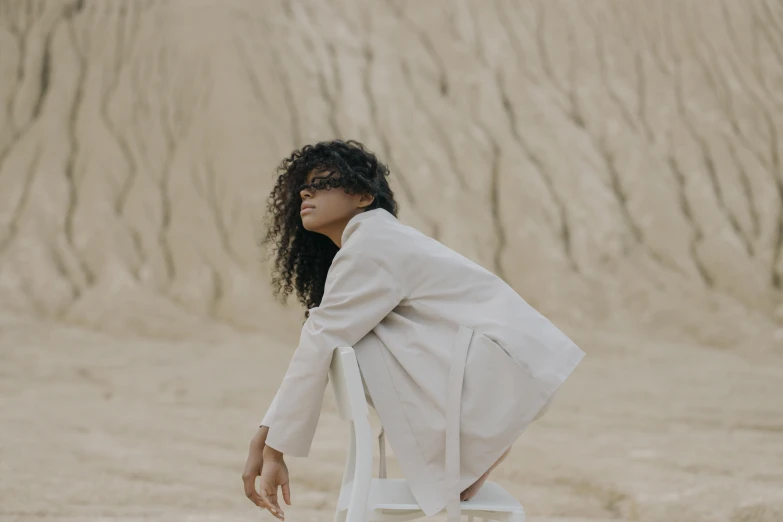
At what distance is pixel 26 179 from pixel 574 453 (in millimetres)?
8201

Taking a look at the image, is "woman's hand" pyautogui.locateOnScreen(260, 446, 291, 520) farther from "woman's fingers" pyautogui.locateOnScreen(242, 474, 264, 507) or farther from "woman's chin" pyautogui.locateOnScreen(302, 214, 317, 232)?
"woman's chin" pyautogui.locateOnScreen(302, 214, 317, 232)

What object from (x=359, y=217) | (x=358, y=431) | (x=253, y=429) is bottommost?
(x=253, y=429)

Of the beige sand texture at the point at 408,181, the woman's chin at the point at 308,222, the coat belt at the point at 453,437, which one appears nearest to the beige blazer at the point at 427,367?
the coat belt at the point at 453,437

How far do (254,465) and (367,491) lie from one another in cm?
25

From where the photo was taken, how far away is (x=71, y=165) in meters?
11.3

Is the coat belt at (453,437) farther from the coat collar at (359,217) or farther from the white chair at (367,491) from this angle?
the coat collar at (359,217)

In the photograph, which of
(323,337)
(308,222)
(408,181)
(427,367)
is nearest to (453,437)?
(427,367)

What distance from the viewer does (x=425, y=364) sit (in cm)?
170

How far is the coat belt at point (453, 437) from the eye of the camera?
165 cm

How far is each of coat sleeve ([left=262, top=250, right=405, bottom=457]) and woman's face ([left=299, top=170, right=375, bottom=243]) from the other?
0.21 meters

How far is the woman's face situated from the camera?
1.90 metres

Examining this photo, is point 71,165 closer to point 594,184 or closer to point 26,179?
point 26,179

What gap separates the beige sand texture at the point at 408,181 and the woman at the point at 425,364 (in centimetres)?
444

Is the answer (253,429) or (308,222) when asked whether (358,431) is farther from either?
(253,429)
